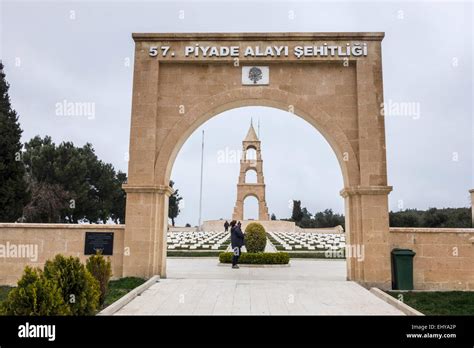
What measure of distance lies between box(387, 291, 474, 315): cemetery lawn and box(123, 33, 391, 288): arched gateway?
1.81 m

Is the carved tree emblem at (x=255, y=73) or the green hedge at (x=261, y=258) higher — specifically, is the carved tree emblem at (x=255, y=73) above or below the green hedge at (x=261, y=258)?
above

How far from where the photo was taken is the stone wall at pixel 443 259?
988 centimetres

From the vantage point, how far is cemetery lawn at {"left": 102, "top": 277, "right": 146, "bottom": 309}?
307 inches

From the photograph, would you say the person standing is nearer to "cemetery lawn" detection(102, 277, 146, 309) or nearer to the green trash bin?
"cemetery lawn" detection(102, 277, 146, 309)

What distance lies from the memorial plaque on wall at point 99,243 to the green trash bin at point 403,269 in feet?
25.1

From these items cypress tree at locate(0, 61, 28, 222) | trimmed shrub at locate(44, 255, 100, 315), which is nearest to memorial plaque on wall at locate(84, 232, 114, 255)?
trimmed shrub at locate(44, 255, 100, 315)

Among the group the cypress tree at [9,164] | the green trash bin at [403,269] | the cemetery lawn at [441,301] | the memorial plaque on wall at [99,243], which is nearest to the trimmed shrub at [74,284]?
the memorial plaque on wall at [99,243]

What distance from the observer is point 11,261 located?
10422 millimetres

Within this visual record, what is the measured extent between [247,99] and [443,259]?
686 cm

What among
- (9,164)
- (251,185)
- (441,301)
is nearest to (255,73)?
(441,301)

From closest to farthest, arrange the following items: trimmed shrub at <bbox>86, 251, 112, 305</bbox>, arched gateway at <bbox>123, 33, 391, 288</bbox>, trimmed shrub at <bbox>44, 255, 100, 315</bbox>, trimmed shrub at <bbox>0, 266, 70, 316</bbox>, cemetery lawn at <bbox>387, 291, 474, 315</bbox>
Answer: trimmed shrub at <bbox>0, 266, 70, 316</bbox>
trimmed shrub at <bbox>44, 255, 100, 315</bbox>
cemetery lawn at <bbox>387, 291, 474, 315</bbox>
trimmed shrub at <bbox>86, 251, 112, 305</bbox>
arched gateway at <bbox>123, 33, 391, 288</bbox>

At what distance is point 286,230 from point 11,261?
39.0 meters

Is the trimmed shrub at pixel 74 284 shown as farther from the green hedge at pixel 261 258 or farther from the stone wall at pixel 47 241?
the green hedge at pixel 261 258
